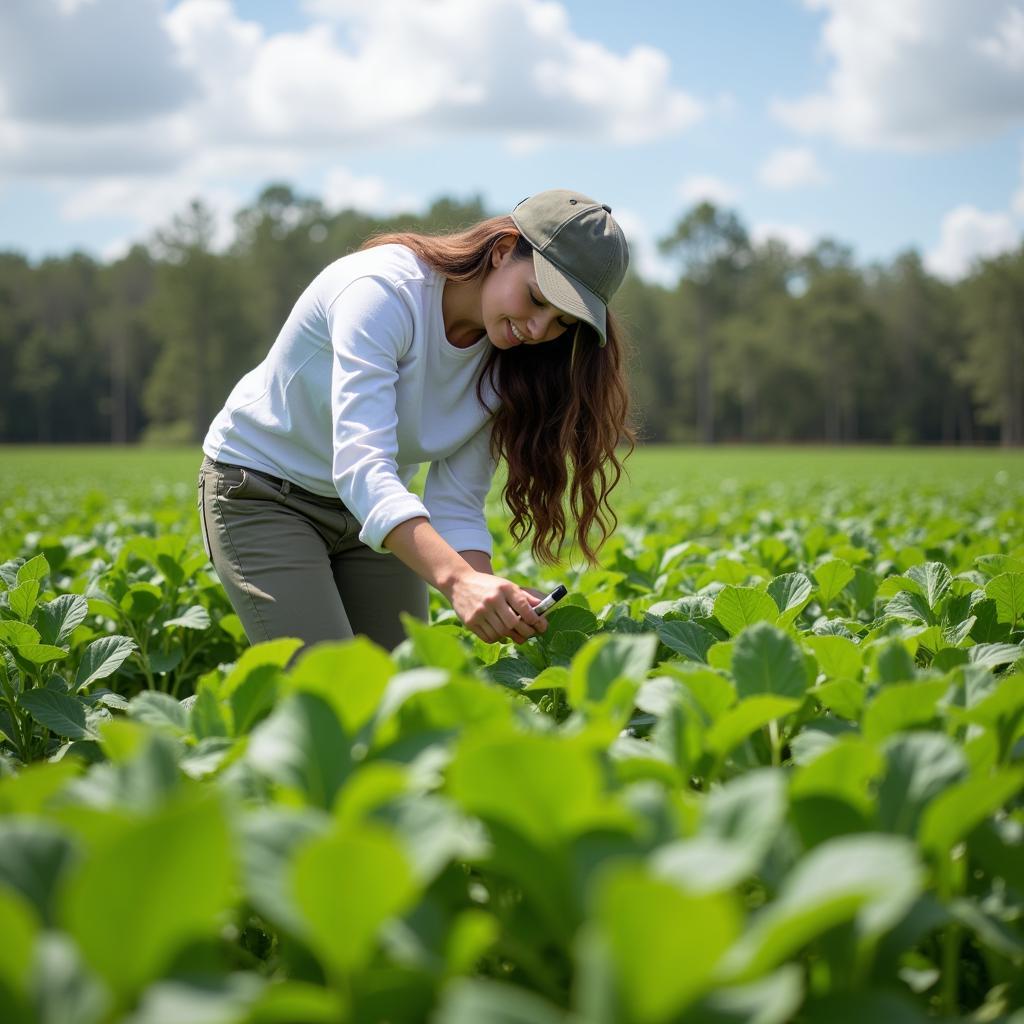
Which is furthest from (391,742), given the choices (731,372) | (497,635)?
(731,372)

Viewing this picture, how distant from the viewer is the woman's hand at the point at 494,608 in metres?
2.14

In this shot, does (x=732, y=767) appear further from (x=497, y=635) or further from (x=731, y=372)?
(x=731, y=372)

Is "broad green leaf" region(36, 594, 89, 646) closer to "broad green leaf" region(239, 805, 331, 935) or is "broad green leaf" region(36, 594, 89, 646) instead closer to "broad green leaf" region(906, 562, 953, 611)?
"broad green leaf" region(239, 805, 331, 935)

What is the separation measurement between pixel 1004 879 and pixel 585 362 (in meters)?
2.16

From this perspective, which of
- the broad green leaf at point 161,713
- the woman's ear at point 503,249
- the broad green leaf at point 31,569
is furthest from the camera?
the woman's ear at point 503,249

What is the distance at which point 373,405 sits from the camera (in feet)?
8.34

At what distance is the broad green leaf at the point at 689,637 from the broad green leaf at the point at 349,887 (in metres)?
1.24

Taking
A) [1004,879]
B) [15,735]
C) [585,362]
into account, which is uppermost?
[585,362]

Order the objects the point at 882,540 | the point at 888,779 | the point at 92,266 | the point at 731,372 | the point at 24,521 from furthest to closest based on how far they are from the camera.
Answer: the point at 92,266 → the point at 731,372 → the point at 24,521 → the point at 882,540 → the point at 888,779

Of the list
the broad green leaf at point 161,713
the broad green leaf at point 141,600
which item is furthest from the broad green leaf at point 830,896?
the broad green leaf at point 141,600

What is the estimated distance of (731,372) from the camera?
67562mm

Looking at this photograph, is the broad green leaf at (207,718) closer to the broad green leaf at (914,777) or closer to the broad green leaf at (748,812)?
the broad green leaf at (748,812)

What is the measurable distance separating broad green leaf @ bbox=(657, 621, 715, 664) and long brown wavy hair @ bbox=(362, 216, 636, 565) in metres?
1.08

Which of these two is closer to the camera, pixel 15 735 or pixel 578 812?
pixel 578 812
